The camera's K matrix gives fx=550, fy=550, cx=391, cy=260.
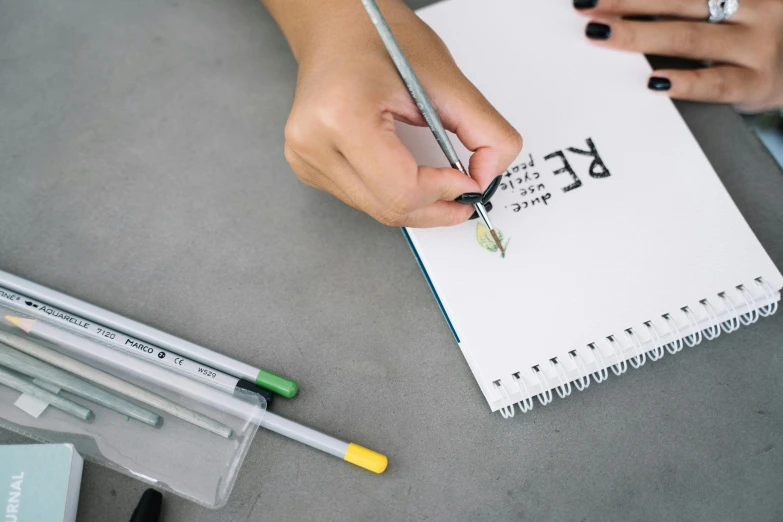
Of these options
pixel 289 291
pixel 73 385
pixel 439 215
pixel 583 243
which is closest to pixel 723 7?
pixel 583 243

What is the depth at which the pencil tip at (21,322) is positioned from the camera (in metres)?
0.53

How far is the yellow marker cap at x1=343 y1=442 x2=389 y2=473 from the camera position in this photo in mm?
518

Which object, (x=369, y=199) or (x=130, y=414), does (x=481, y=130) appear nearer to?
(x=369, y=199)

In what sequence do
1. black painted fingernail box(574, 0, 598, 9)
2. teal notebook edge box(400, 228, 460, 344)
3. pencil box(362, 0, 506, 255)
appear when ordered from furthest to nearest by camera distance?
black painted fingernail box(574, 0, 598, 9)
teal notebook edge box(400, 228, 460, 344)
pencil box(362, 0, 506, 255)

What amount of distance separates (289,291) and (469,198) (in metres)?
0.21

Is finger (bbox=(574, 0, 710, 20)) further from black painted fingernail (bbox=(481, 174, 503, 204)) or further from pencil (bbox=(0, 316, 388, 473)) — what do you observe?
pencil (bbox=(0, 316, 388, 473))

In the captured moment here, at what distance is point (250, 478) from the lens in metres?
0.52

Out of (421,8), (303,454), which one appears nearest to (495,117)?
(421,8)

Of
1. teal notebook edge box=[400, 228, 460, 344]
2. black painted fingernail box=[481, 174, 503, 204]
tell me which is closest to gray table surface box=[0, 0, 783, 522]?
teal notebook edge box=[400, 228, 460, 344]

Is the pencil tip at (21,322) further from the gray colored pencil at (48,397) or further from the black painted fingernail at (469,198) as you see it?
the black painted fingernail at (469,198)

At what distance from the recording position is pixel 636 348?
21.8 inches

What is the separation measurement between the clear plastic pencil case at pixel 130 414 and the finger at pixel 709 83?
58cm

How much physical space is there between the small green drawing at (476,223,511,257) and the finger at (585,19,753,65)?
280 millimetres

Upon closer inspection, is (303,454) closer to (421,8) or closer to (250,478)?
(250,478)
